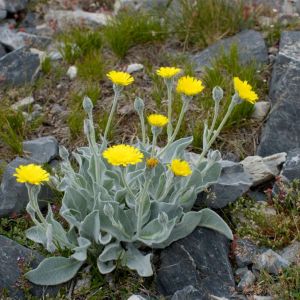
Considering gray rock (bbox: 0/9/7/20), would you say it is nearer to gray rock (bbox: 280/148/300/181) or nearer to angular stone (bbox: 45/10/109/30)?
angular stone (bbox: 45/10/109/30)

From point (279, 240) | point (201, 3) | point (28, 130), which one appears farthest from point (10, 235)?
point (201, 3)

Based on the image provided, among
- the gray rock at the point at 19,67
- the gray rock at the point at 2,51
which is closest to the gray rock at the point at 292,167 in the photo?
the gray rock at the point at 19,67

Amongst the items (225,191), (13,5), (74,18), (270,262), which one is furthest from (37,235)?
(13,5)

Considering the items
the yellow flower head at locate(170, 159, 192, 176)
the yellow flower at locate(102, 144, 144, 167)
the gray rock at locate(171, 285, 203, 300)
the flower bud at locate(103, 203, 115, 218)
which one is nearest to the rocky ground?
the gray rock at locate(171, 285, 203, 300)

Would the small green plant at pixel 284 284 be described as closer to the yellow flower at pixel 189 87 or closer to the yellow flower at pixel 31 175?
the yellow flower at pixel 189 87

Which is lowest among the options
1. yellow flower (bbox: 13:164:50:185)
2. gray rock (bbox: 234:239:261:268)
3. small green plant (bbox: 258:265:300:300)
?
gray rock (bbox: 234:239:261:268)

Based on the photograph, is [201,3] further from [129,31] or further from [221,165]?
[221,165]

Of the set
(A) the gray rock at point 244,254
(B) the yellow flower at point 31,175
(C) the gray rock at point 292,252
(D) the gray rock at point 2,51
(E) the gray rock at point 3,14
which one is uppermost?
(B) the yellow flower at point 31,175
